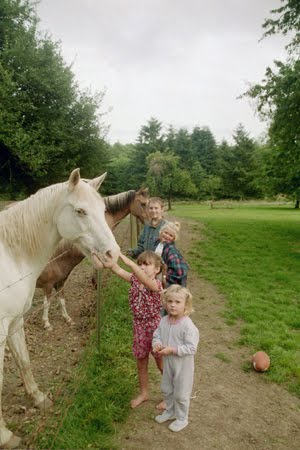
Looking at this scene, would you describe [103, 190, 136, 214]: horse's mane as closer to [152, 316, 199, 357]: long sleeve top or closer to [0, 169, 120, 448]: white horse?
[0, 169, 120, 448]: white horse

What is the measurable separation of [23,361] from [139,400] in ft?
4.02

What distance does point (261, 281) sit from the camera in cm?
819

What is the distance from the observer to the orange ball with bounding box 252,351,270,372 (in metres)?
4.02

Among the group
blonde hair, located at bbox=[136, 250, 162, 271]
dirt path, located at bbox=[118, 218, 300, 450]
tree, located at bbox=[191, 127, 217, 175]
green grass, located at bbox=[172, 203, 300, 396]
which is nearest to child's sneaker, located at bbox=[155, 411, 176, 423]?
dirt path, located at bbox=[118, 218, 300, 450]

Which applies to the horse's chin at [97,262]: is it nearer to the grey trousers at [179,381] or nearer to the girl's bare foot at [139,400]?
the grey trousers at [179,381]

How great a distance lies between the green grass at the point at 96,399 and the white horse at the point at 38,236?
384 mm

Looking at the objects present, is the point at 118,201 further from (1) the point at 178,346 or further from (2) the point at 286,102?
(2) the point at 286,102

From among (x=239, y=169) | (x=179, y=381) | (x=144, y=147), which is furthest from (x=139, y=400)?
(x=144, y=147)

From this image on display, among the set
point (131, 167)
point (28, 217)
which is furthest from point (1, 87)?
point (131, 167)

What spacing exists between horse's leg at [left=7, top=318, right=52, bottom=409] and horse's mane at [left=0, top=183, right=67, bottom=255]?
2.48ft

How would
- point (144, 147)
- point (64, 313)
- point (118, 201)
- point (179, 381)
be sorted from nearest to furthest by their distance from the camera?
point (179, 381) < point (64, 313) < point (118, 201) < point (144, 147)

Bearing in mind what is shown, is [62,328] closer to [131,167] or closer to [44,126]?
[44,126]

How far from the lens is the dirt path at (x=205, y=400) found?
9.39 feet

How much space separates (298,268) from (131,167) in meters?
42.2
